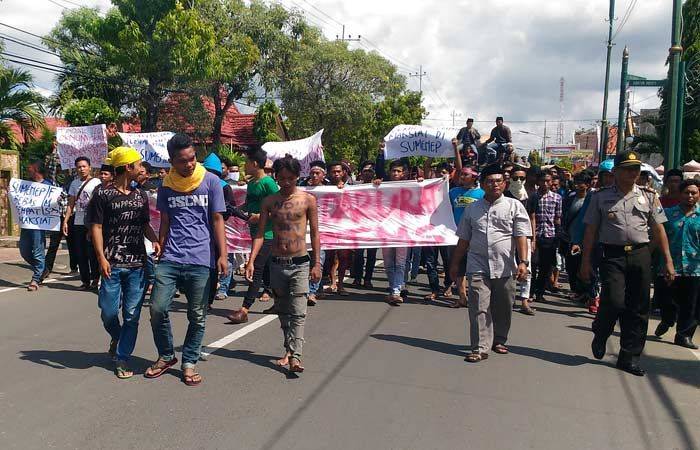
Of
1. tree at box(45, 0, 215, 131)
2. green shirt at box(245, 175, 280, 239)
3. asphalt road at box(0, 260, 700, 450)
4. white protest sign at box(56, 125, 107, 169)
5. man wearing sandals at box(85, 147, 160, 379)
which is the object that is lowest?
asphalt road at box(0, 260, 700, 450)

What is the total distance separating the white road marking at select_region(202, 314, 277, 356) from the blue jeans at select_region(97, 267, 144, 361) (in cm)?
85

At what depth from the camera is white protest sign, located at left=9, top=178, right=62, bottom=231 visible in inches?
397

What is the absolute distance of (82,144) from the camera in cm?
1234

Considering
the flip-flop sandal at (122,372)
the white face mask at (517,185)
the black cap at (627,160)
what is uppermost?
the black cap at (627,160)

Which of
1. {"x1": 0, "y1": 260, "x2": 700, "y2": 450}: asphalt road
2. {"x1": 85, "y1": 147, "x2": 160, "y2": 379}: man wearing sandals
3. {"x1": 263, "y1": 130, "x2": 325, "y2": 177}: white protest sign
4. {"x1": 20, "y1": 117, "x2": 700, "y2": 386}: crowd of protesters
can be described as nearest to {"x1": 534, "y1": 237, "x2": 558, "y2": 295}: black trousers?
{"x1": 20, "y1": 117, "x2": 700, "y2": 386}: crowd of protesters

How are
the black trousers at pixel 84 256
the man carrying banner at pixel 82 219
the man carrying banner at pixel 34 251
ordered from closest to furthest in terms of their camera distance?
the man carrying banner at pixel 82 219
the black trousers at pixel 84 256
the man carrying banner at pixel 34 251

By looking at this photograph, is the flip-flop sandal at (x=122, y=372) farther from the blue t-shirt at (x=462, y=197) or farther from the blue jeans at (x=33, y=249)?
the blue jeans at (x=33, y=249)

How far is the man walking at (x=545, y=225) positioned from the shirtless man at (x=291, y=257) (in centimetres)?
487

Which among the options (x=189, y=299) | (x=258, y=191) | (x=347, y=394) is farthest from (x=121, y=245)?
(x=258, y=191)

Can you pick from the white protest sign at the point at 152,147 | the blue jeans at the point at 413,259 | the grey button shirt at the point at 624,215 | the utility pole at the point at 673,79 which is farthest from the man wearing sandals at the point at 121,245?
the utility pole at the point at 673,79

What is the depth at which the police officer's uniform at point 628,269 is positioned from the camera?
611 centimetres

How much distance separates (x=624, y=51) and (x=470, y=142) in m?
13.7

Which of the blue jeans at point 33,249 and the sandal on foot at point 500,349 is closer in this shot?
the sandal on foot at point 500,349

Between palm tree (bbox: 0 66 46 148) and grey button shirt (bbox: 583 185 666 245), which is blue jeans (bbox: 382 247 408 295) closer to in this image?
grey button shirt (bbox: 583 185 666 245)
